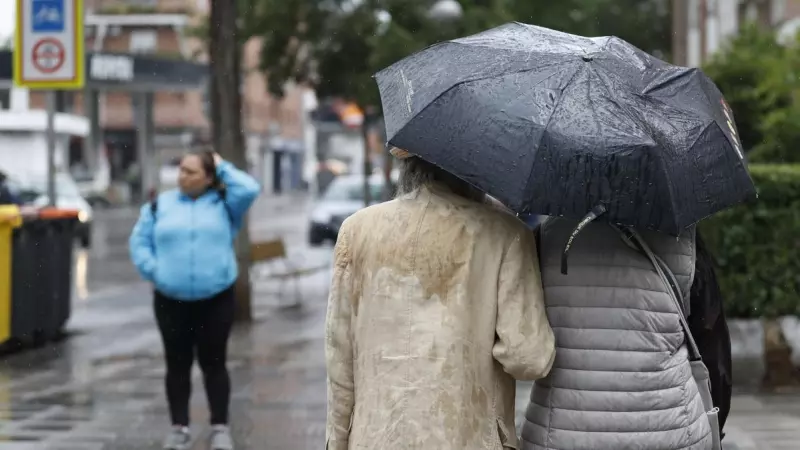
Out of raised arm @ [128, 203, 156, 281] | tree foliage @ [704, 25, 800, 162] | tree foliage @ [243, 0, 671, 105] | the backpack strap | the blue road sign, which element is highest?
tree foliage @ [243, 0, 671, 105]

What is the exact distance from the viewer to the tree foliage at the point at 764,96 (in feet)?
33.1

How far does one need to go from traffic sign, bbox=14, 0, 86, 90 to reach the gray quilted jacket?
339 inches

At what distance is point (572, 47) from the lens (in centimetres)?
334

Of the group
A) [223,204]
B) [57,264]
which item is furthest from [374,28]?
[223,204]

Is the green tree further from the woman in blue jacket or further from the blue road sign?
the woman in blue jacket

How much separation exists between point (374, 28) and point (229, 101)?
1019 cm

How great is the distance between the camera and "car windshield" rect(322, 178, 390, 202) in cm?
2691

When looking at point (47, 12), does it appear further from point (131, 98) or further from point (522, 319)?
point (131, 98)

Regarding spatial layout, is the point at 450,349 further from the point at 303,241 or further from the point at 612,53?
the point at 303,241

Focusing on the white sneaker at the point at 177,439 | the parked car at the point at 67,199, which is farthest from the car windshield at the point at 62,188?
the white sneaker at the point at 177,439

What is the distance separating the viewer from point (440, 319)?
3170 millimetres

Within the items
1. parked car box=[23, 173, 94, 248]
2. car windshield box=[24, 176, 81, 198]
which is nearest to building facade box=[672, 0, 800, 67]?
parked car box=[23, 173, 94, 248]

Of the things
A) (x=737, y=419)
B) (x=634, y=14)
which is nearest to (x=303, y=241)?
(x=634, y=14)

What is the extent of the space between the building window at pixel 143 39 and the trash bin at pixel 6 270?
57409 mm
